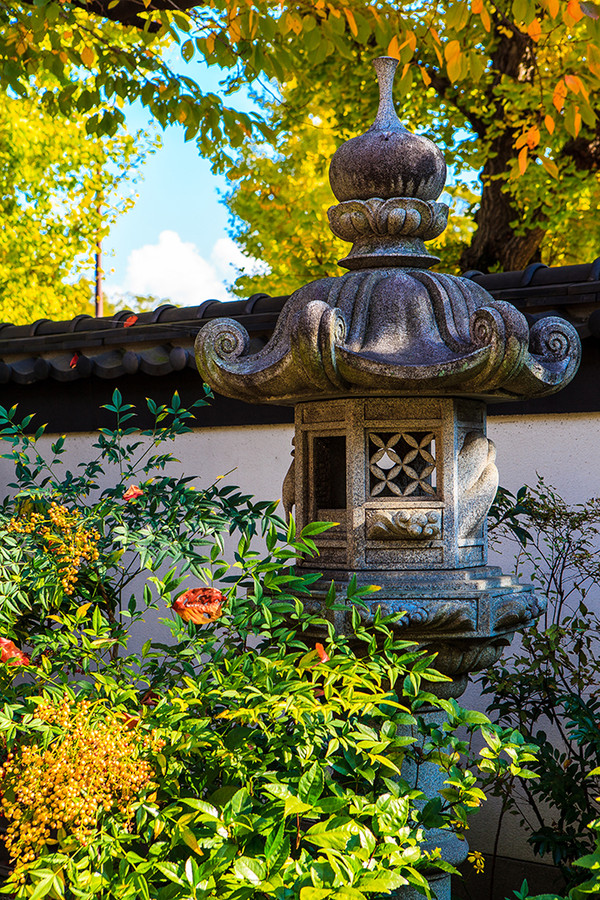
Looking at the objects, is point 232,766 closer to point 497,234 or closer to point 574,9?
point 574,9

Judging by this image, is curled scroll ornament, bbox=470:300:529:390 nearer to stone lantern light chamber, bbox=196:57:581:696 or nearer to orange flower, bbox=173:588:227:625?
stone lantern light chamber, bbox=196:57:581:696

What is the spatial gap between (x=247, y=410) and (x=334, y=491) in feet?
5.73

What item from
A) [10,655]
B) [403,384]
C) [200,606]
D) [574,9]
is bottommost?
[10,655]

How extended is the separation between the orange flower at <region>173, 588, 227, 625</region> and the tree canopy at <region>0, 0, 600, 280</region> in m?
2.83

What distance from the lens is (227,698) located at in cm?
227

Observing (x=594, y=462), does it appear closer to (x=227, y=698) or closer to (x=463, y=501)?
(x=463, y=501)

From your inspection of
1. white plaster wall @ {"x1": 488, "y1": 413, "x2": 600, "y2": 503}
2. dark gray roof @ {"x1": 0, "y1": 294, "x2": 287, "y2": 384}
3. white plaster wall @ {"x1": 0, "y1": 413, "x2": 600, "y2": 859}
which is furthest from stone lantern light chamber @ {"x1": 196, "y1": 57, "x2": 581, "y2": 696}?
dark gray roof @ {"x1": 0, "y1": 294, "x2": 287, "y2": 384}

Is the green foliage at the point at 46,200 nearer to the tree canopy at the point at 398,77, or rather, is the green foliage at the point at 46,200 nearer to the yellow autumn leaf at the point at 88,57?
the tree canopy at the point at 398,77

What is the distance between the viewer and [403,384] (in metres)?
2.63

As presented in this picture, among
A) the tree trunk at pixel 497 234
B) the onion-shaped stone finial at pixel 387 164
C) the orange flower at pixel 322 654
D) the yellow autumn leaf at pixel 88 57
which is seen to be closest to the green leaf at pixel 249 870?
the orange flower at pixel 322 654

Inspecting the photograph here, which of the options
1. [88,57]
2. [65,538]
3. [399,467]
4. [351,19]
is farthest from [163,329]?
[399,467]

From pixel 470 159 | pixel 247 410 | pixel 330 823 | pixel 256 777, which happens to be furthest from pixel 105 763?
pixel 470 159

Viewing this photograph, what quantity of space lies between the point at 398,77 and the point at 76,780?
324 inches

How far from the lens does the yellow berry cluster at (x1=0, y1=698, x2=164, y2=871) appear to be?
74.6 inches
